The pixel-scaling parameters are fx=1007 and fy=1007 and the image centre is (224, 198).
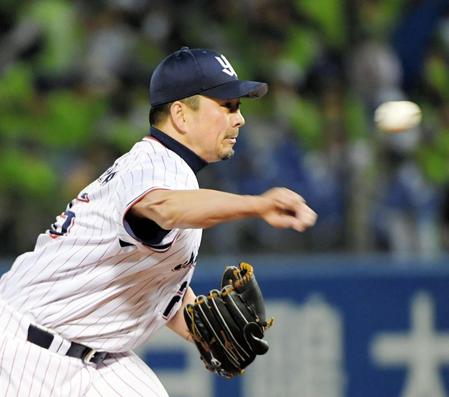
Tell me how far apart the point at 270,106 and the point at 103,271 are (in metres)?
3.73

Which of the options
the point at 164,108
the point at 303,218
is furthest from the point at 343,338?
the point at 303,218

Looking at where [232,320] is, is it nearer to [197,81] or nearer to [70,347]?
[70,347]

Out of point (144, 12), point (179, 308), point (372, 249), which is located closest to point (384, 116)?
point (179, 308)

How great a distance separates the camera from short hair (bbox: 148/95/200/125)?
10.9ft

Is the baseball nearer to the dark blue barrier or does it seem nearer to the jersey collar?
the jersey collar

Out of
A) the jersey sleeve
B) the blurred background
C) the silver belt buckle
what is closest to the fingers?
the jersey sleeve

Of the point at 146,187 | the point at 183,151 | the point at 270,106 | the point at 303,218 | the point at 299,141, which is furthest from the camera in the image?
the point at 270,106

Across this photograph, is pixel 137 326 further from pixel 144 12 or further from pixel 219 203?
pixel 144 12

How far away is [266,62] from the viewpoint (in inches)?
272

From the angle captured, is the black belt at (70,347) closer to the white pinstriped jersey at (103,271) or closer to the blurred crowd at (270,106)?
the white pinstriped jersey at (103,271)

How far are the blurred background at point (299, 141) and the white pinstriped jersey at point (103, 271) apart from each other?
9.07 ft

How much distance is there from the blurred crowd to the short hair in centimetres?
311

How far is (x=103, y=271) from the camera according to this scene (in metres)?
3.31

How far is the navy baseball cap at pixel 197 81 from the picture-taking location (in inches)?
131
